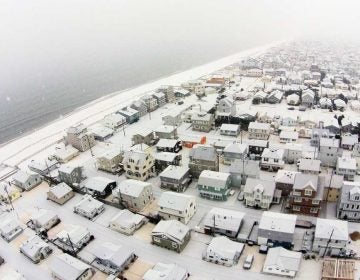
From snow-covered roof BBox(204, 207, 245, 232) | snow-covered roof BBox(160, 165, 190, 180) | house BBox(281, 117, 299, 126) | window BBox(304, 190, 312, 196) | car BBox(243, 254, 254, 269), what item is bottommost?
car BBox(243, 254, 254, 269)

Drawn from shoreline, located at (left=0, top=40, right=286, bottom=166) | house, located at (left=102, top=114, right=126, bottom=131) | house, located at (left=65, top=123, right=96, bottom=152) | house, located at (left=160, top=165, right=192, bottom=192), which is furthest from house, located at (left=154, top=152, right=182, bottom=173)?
shoreline, located at (left=0, top=40, right=286, bottom=166)

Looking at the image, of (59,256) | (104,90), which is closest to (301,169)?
(59,256)

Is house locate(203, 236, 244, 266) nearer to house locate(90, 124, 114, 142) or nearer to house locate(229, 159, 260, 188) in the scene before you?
house locate(229, 159, 260, 188)

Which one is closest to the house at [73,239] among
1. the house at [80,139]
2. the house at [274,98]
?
the house at [80,139]

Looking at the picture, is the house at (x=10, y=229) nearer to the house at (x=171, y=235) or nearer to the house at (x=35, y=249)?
the house at (x=35, y=249)

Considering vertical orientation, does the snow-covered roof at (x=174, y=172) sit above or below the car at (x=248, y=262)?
above

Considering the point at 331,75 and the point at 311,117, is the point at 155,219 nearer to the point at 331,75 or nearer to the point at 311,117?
the point at 311,117
